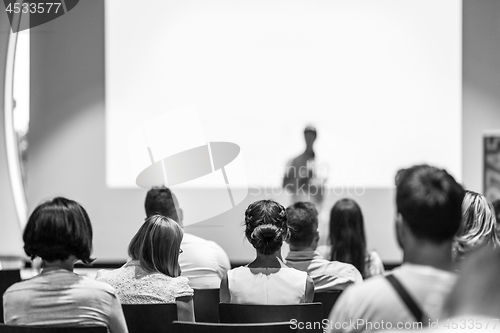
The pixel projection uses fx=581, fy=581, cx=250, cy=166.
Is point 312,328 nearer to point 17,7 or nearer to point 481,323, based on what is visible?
point 481,323

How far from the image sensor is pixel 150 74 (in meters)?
5.89

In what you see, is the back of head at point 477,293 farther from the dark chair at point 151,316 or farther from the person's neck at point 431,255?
the dark chair at point 151,316

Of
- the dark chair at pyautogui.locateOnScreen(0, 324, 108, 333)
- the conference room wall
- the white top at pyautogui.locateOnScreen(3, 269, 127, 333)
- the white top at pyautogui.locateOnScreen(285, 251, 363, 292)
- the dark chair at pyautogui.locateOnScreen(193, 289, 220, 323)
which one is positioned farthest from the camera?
the conference room wall

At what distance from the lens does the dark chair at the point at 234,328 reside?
1.83m

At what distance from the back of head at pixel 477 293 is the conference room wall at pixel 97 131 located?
5.10 m

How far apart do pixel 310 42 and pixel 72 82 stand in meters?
2.51

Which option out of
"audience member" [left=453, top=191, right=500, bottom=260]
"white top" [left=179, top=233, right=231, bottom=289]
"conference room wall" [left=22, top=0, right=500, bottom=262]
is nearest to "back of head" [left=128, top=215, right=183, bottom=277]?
"white top" [left=179, top=233, right=231, bottom=289]

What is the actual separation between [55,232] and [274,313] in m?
0.85

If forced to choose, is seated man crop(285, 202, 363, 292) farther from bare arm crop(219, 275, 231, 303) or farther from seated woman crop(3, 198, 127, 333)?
seated woman crop(3, 198, 127, 333)

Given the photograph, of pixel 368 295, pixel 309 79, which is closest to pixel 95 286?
pixel 368 295

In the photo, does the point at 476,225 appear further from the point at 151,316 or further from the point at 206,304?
the point at 151,316

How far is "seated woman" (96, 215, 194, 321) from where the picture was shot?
2535mm

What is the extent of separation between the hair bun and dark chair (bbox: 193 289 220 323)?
447 millimetres

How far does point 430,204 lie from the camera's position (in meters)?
1.34
